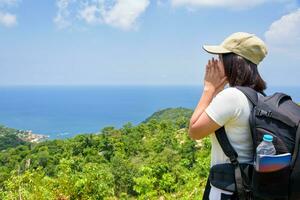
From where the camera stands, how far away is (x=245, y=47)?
1.66 m

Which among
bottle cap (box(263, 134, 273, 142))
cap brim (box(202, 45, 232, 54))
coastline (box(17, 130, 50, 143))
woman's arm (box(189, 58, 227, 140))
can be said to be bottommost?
coastline (box(17, 130, 50, 143))

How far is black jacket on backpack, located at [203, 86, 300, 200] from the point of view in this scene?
4.91 feet

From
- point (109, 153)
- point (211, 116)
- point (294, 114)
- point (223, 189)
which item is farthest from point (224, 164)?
point (109, 153)

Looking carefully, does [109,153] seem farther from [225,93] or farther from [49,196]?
[225,93]

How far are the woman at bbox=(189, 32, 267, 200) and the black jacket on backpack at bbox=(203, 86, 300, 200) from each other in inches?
1.3

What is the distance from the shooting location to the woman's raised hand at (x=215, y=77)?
66.2 inches

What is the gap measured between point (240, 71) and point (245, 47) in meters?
0.11

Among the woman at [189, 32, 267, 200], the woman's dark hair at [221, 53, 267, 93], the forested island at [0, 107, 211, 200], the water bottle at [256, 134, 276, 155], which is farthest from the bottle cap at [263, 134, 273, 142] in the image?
the forested island at [0, 107, 211, 200]

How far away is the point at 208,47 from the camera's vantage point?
1.73 meters

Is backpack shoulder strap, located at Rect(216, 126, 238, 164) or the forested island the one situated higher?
backpack shoulder strap, located at Rect(216, 126, 238, 164)

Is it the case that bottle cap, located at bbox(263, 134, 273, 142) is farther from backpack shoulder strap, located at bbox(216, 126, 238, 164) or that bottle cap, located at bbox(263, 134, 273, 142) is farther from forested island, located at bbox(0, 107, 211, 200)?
forested island, located at bbox(0, 107, 211, 200)

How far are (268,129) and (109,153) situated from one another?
112 feet

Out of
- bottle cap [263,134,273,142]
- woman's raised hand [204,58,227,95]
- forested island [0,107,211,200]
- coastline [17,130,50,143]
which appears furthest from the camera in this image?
coastline [17,130,50,143]

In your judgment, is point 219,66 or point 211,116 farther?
point 219,66
